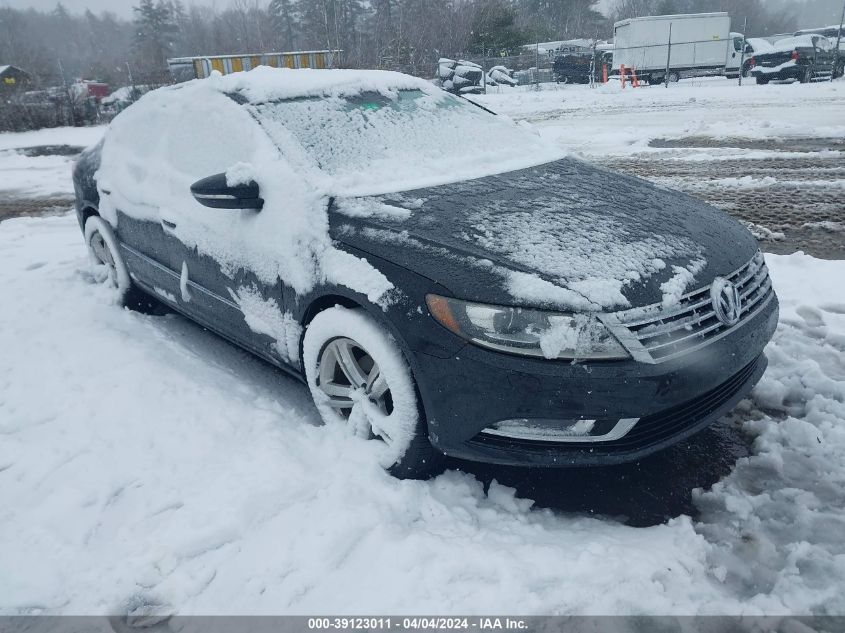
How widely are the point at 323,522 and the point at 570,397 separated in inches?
40.4

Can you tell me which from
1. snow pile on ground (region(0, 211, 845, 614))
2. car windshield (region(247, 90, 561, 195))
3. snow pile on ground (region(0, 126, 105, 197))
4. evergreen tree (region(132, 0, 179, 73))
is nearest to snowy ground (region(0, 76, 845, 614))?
snow pile on ground (region(0, 211, 845, 614))

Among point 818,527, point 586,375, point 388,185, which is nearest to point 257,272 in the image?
point 388,185

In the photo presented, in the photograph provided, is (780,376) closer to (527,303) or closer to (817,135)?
(527,303)

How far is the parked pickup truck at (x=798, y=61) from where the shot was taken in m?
19.3

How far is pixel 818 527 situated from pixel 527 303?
54.1 inches

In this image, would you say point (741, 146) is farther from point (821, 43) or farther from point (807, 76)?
point (821, 43)

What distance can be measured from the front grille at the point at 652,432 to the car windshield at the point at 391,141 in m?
1.28

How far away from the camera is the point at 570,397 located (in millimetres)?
2027

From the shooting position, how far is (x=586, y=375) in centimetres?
201

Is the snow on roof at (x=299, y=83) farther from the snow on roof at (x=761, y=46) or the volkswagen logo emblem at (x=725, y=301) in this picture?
the snow on roof at (x=761, y=46)

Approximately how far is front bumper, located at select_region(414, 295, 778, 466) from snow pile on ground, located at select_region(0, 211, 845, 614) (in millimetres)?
328

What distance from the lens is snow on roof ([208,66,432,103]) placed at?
318 centimetres

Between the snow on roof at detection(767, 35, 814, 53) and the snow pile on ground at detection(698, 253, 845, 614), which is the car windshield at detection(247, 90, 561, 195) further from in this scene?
the snow on roof at detection(767, 35, 814, 53)

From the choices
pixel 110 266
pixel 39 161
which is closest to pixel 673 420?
pixel 110 266
